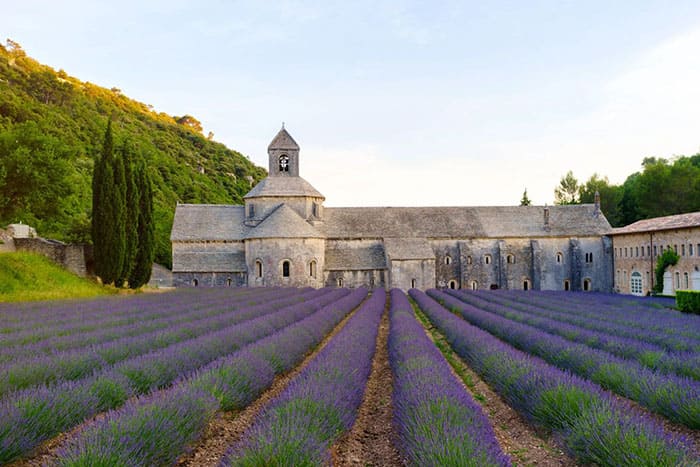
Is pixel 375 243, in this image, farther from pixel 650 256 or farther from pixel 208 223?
pixel 650 256

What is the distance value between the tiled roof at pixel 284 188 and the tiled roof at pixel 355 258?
496 cm

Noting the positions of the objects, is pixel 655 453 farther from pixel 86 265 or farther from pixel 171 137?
pixel 171 137

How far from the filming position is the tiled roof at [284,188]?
4006 centimetres

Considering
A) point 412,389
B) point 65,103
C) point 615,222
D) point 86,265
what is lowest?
point 412,389

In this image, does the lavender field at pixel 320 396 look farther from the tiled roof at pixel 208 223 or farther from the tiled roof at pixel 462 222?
the tiled roof at pixel 462 222

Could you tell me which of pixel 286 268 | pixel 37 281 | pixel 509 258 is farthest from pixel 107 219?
pixel 509 258

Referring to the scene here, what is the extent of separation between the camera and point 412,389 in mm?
6266

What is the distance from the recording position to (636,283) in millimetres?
36375

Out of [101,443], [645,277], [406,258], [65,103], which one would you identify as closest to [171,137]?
[65,103]

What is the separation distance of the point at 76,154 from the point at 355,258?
2012cm

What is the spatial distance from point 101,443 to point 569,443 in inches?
166

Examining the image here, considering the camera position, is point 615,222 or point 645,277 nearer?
point 645,277

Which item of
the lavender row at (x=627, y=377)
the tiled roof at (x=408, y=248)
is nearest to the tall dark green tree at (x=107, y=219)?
the tiled roof at (x=408, y=248)

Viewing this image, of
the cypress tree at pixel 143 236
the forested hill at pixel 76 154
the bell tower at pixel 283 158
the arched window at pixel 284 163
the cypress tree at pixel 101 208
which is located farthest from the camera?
the arched window at pixel 284 163
